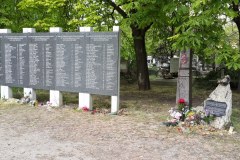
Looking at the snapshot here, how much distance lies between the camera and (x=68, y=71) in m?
10.5

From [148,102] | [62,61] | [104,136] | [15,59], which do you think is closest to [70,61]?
[62,61]

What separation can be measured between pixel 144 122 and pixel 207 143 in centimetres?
203

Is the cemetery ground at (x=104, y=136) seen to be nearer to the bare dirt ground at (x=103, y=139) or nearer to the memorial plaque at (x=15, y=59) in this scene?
the bare dirt ground at (x=103, y=139)

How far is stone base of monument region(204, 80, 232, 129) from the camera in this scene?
7.95 m

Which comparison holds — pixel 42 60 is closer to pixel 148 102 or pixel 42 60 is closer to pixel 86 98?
pixel 86 98

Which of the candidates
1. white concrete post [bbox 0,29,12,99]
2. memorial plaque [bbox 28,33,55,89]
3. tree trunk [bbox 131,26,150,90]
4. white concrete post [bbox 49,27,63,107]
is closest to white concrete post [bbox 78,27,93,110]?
white concrete post [bbox 49,27,63,107]

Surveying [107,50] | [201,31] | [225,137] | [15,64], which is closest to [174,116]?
[225,137]

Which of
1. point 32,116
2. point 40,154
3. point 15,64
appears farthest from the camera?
point 15,64

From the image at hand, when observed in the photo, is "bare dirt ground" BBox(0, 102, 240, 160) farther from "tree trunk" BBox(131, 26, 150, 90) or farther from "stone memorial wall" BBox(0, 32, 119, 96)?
"tree trunk" BBox(131, 26, 150, 90)

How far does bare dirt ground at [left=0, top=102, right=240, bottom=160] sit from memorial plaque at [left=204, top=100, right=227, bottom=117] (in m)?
0.47

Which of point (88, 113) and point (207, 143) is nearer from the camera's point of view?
point (207, 143)

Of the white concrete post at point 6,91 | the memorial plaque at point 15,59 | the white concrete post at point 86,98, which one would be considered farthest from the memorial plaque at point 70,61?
the white concrete post at point 6,91

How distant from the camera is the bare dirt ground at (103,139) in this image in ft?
20.4

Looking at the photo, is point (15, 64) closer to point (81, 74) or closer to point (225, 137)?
point (81, 74)
